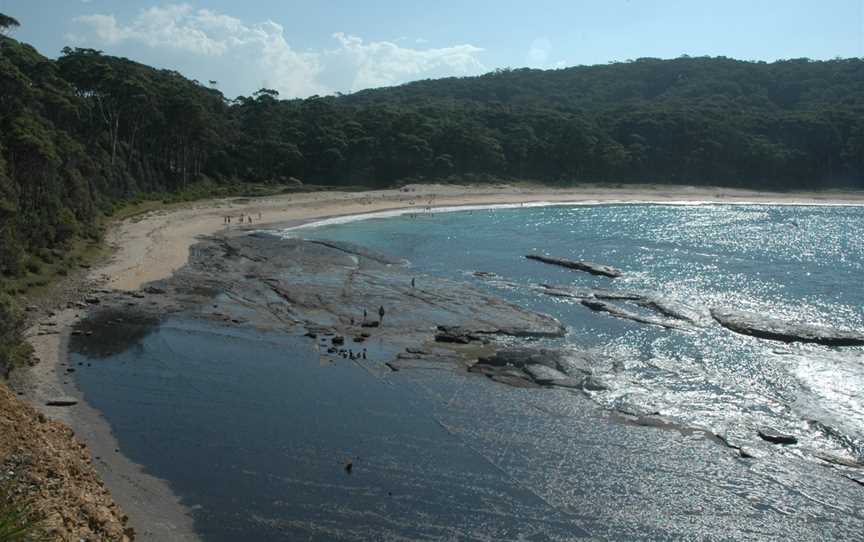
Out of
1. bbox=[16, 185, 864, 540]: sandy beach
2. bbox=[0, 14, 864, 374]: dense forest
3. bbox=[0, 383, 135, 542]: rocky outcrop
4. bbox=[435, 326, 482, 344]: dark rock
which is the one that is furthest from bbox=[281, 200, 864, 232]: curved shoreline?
bbox=[0, 383, 135, 542]: rocky outcrop

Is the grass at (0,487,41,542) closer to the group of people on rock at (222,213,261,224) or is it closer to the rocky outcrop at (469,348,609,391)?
the rocky outcrop at (469,348,609,391)

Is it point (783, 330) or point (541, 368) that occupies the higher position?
point (783, 330)

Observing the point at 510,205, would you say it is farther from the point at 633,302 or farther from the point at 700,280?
the point at 633,302

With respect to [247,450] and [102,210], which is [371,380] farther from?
[102,210]

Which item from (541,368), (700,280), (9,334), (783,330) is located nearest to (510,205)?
(700,280)

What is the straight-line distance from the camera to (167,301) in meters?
36.4

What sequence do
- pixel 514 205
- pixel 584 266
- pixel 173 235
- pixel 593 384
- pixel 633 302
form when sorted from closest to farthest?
pixel 593 384 → pixel 633 302 → pixel 584 266 → pixel 173 235 → pixel 514 205

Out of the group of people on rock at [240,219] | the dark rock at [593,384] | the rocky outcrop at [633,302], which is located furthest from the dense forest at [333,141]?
the rocky outcrop at [633,302]

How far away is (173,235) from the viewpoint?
53.9 metres

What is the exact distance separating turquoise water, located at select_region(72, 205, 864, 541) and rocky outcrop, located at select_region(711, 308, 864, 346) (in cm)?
85

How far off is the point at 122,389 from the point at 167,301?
39.3 feet

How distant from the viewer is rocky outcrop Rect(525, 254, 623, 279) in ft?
153

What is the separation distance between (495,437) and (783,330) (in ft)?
59.2

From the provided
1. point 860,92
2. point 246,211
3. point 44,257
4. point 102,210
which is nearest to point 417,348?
point 44,257
